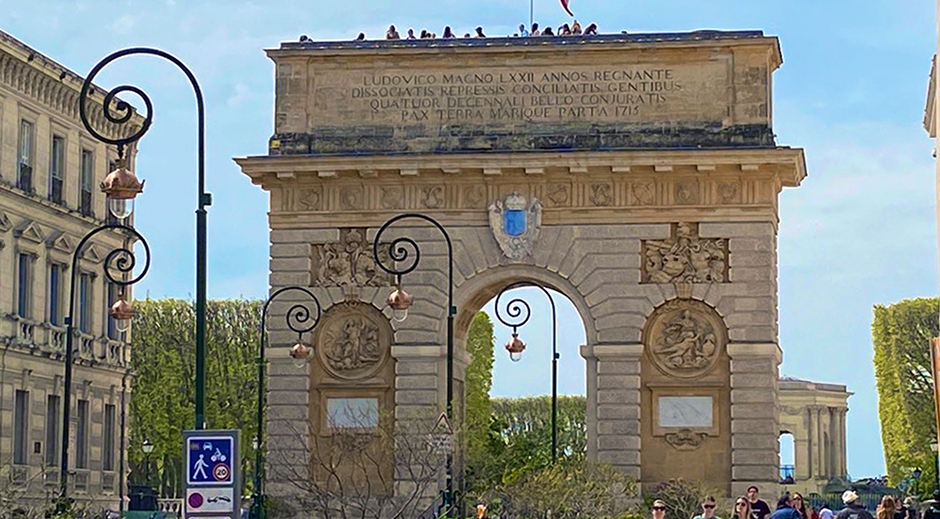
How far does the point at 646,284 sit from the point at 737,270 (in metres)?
2.04

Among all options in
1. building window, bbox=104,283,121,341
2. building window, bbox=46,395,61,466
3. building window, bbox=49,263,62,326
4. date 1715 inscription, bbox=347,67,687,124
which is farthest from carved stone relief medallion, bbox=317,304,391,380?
building window, bbox=104,283,121,341

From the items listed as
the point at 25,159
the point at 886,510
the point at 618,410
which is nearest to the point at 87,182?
the point at 25,159

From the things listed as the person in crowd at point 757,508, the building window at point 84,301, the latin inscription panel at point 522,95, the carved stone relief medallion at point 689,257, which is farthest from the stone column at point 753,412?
the building window at point 84,301

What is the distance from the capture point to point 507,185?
158ft

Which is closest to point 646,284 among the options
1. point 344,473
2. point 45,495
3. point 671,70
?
point 671,70

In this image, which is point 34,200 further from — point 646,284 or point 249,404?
point 249,404

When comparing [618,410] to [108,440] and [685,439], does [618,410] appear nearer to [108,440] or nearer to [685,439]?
[685,439]

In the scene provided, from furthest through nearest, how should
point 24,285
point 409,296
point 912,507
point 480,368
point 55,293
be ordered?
point 480,368 < point 55,293 < point 24,285 < point 912,507 < point 409,296

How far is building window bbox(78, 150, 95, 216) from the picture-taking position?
6041cm

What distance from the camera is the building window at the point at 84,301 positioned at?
60.3 metres

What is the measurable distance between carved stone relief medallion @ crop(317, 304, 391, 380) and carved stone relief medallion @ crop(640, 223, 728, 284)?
641 centimetres

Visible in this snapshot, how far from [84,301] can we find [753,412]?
2174 centimetres

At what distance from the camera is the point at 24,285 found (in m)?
55.8

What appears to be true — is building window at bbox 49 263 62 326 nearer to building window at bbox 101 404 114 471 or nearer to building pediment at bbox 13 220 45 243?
building pediment at bbox 13 220 45 243
